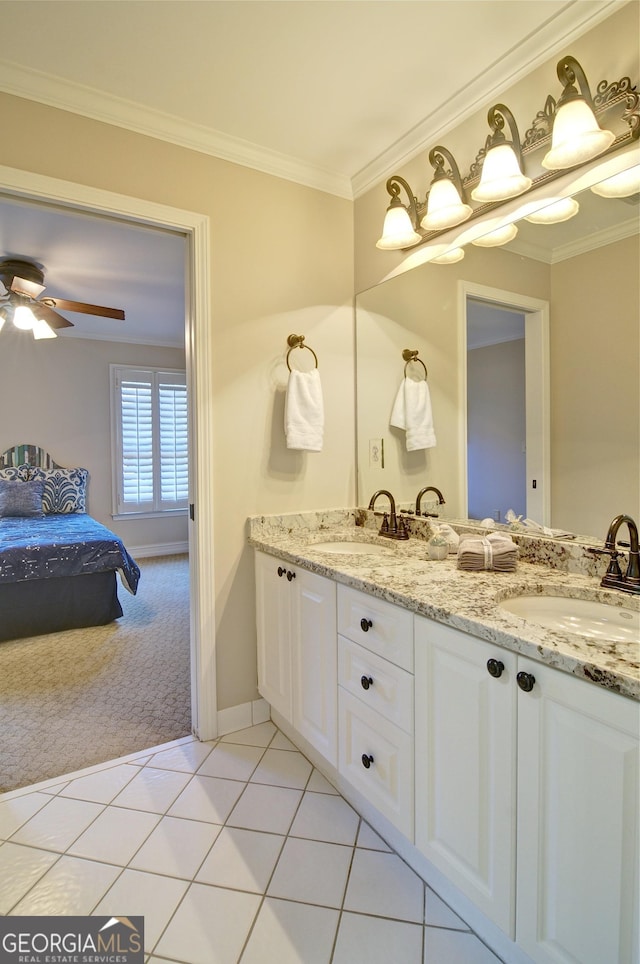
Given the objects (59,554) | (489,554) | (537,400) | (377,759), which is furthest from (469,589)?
(59,554)

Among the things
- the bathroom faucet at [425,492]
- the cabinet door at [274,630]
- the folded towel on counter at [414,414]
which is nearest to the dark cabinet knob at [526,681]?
the cabinet door at [274,630]

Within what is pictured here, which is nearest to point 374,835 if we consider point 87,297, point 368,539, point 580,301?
point 368,539

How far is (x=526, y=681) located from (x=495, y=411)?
3.53 ft

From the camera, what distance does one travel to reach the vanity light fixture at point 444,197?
176 centimetres

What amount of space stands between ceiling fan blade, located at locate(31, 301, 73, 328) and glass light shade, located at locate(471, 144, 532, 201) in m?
2.96

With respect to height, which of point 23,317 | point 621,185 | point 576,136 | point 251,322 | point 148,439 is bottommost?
point 148,439

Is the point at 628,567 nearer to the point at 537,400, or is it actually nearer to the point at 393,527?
the point at 537,400

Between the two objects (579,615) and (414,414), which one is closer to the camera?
(579,615)

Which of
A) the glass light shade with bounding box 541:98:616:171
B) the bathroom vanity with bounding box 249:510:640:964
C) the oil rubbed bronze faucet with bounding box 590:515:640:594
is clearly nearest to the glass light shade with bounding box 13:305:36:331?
the bathroom vanity with bounding box 249:510:640:964

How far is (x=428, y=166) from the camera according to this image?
1.95m

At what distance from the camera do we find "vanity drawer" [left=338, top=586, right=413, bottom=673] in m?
1.28

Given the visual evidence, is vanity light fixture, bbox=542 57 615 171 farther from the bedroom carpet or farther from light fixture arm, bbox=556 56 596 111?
the bedroom carpet

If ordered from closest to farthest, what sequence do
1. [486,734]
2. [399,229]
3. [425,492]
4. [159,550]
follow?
[486,734] < [399,229] < [425,492] < [159,550]

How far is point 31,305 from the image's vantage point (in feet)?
10.7
